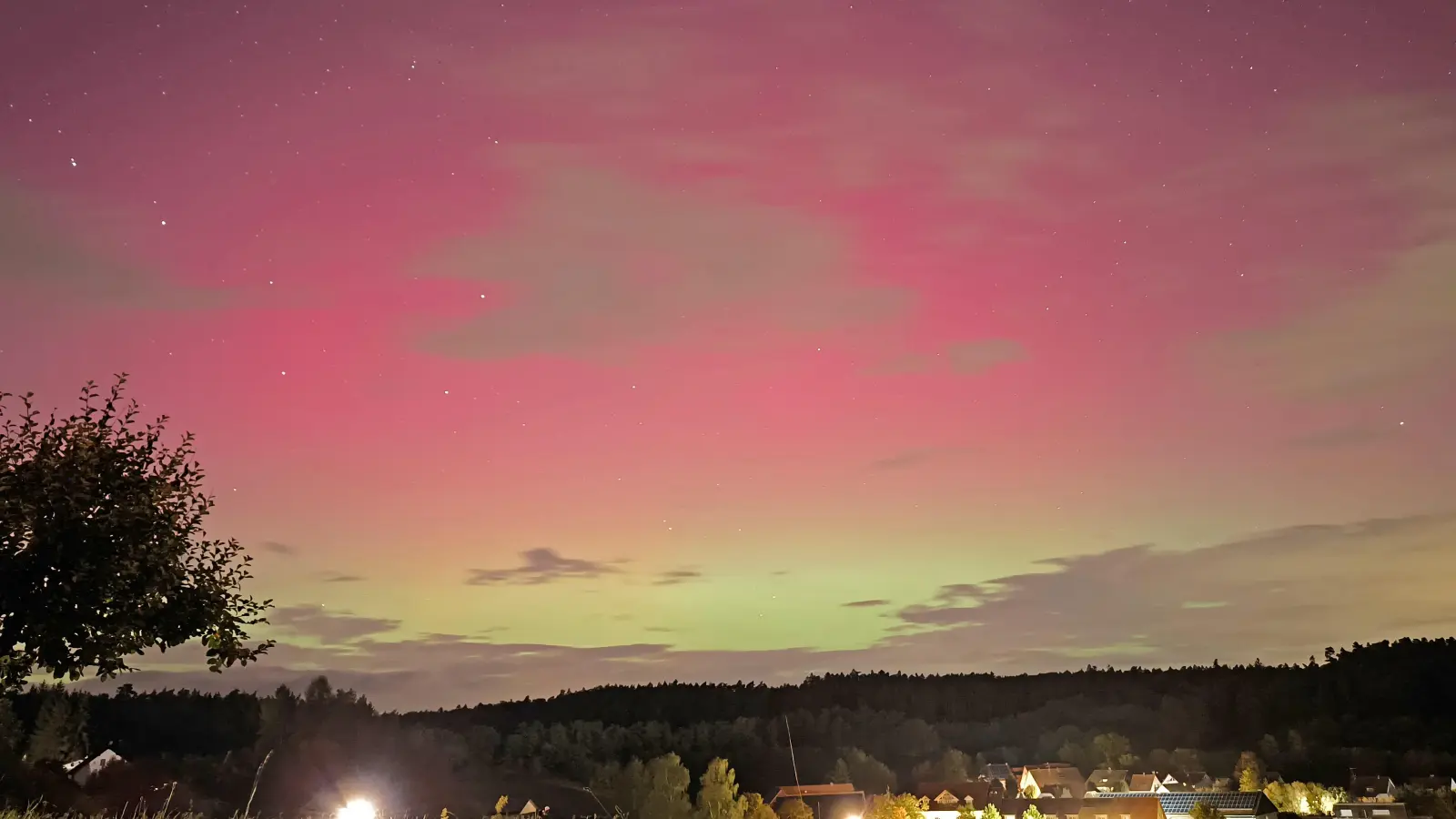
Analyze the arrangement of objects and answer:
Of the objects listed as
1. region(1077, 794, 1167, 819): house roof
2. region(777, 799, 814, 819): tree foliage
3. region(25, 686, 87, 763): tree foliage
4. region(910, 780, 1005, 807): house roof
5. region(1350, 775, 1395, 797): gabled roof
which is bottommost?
region(777, 799, 814, 819): tree foliage

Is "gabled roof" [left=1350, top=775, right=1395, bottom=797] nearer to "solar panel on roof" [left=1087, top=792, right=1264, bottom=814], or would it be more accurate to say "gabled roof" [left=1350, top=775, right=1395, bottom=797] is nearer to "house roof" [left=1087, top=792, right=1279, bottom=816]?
"house roof" [left=1087, top=792, right=1279, bottom=816]

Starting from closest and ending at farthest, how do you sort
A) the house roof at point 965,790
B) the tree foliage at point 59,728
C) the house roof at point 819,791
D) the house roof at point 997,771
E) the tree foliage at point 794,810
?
the tree foliage at point 59,728 → the tree foliage at point 794,810 → the house roof at point 965,790 → the house roof at point 819,791 → the house roof at point 997,771

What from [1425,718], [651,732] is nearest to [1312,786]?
[1425,718]

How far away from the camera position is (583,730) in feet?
623

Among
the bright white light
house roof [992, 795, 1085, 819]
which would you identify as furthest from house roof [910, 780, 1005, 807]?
the bright white light

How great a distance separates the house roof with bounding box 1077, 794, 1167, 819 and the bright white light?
105858 millimetres

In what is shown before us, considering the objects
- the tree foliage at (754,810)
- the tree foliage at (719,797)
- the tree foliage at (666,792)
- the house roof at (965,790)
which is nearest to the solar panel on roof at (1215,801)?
the house roof at (965,790)

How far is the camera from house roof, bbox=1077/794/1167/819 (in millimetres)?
113625

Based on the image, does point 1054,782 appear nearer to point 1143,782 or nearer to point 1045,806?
point 1143,782

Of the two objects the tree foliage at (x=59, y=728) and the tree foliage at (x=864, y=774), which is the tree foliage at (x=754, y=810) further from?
the tree foliage at (x=59, y=728)

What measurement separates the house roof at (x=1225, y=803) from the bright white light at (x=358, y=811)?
110 metres

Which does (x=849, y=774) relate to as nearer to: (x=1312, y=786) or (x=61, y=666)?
(x=1312, y=786)

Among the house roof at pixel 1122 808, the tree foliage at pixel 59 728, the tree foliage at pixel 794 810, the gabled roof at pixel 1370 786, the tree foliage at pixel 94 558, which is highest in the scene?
the tree foliage at pixel 94 558

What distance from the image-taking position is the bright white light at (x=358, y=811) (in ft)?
75.1
